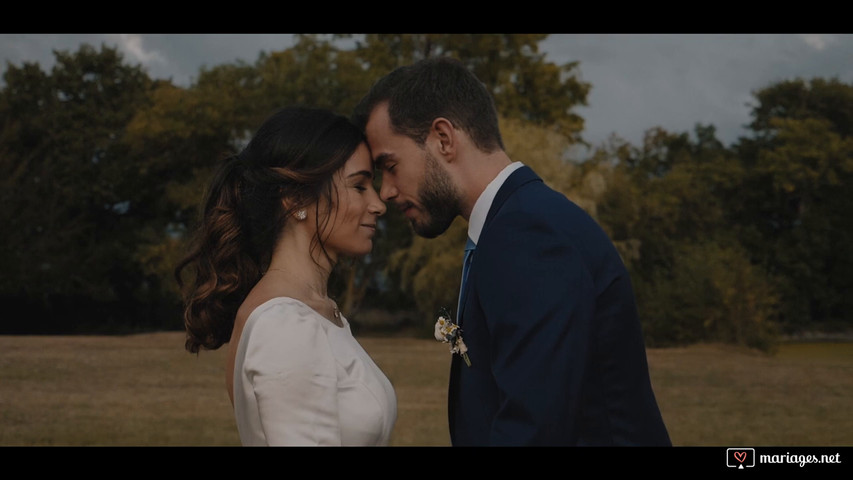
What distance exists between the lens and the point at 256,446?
289cm

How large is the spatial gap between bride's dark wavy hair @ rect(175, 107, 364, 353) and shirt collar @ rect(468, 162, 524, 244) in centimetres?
66

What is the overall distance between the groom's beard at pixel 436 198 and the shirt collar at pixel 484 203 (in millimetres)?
102

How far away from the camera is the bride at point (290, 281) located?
279 cm

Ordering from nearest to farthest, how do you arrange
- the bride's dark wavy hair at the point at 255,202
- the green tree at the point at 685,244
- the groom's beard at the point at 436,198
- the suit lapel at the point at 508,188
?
the suit lapel at the point at 508,188
the groom's beard at the point at 436,198
the bride's dark wavy hair at the point at 255,202
the green tree at the point at 685,244

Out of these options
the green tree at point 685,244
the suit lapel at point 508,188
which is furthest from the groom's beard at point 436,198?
the green tree at point 685,244

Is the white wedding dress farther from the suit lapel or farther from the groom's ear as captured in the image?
the groom's ear

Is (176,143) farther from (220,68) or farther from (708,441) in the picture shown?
(708,441)

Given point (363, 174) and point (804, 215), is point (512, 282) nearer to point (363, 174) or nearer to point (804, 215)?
point (363, 174)

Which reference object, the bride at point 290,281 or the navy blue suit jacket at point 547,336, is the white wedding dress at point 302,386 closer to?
the bride at point 290,281

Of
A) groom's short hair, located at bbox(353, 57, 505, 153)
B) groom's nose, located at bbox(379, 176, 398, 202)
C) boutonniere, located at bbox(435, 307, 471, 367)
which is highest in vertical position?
groom's short hair, located at bbox(353, 57, 505, 153)

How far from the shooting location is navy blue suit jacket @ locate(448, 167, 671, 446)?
225cm

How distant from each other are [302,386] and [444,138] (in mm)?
986

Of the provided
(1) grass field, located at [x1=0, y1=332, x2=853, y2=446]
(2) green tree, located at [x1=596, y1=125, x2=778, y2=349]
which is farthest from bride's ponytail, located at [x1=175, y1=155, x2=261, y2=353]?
(2) green tree, located at [x1=596, y1=125, x2=778, y2=349]
